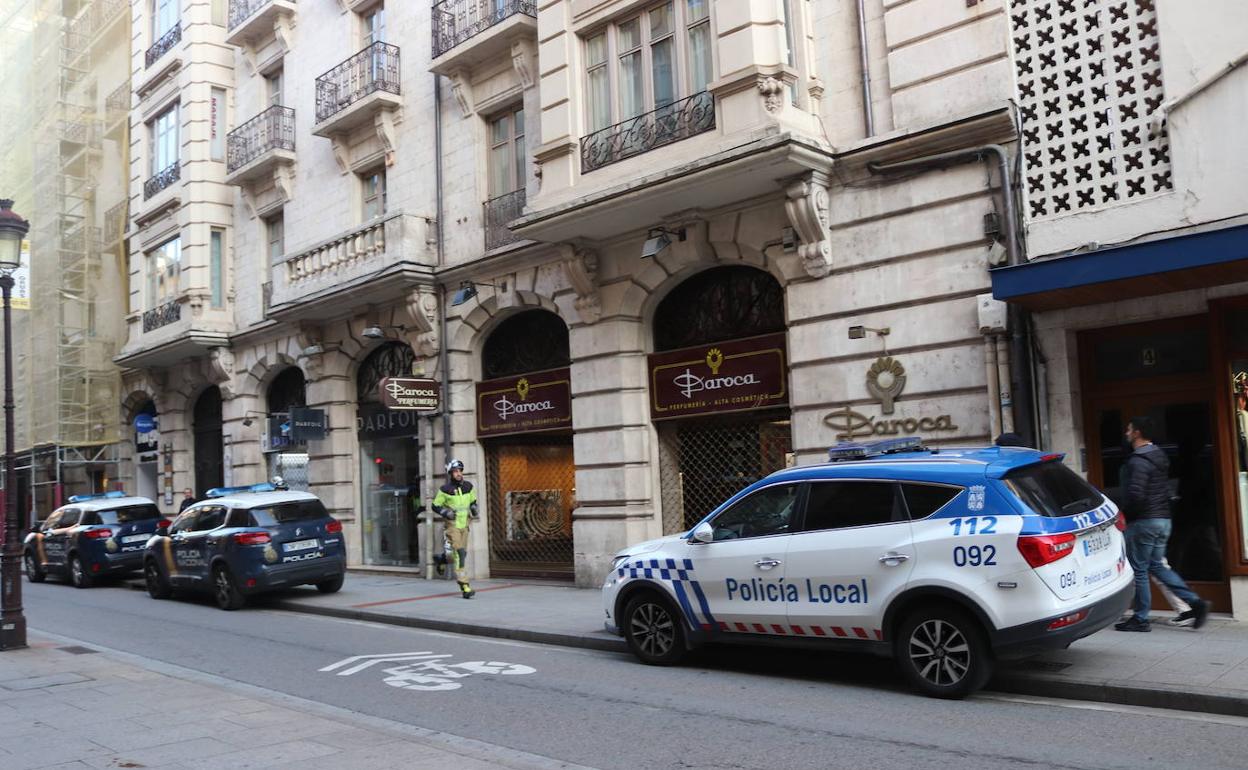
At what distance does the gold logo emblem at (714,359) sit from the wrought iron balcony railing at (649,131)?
2.99 m

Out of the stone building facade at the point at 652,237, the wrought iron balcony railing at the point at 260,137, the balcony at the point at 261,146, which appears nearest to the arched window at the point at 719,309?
the stone building facade at the point at 652,237

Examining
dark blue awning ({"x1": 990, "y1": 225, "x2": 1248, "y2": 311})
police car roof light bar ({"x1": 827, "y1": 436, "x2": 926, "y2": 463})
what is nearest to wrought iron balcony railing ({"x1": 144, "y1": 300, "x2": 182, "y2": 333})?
police car roof light bar ({"x1": 827, "y1": 436, "x2": 926, "y2": 463})

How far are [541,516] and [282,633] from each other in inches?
211

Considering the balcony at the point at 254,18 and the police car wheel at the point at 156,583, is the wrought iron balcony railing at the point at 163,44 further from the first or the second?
the police car wheel at the point at 156,583

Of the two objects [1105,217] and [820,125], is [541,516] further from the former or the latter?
[1105,217]

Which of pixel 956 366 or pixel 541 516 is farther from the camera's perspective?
pixel 541 516

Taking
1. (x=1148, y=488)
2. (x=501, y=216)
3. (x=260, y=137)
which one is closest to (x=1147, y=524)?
(x=1148, y=488)

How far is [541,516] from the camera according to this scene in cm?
1716

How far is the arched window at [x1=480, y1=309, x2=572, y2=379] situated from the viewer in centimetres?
1697

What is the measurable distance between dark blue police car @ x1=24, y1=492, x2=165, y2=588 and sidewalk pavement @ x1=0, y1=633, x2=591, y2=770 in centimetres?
1131

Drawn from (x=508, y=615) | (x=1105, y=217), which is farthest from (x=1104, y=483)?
(x=508, y=615)

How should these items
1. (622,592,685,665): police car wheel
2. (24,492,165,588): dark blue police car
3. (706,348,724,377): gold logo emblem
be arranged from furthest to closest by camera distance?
(24,492,165,588): dark blue police car → (706,348,724,377): gold logo emblem → (622,592,685,665): police car wheel

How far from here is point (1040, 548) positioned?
274 inches

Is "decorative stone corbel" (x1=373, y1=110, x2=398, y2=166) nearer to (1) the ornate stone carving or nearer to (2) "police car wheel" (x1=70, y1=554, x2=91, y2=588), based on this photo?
(1) the ornate stone carving
